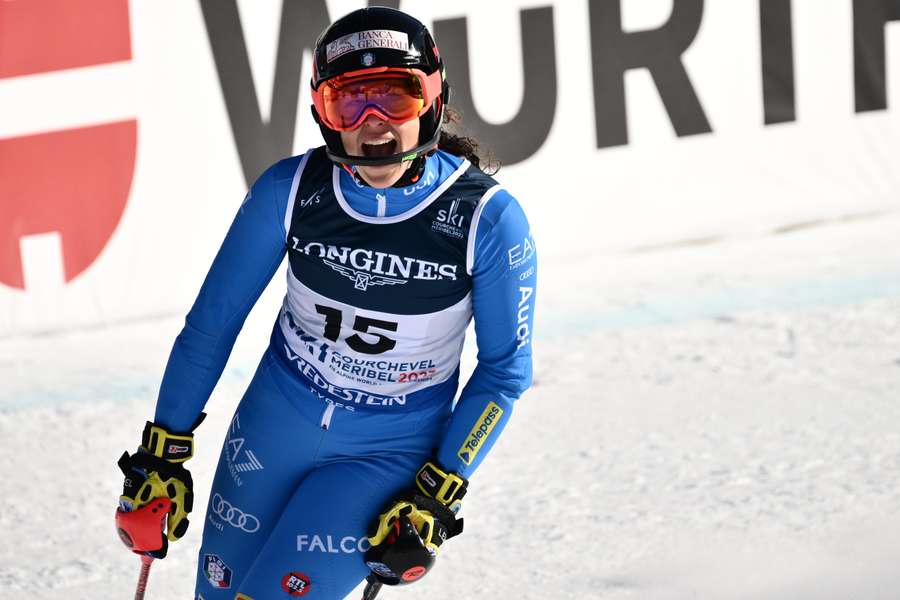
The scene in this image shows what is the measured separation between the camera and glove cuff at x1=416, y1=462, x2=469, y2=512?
2.64m

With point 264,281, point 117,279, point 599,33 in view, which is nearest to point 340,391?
point 264,281

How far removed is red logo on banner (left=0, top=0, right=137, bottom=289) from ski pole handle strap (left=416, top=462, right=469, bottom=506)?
3576 millimetres

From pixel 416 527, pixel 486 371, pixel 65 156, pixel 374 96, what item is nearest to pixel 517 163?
pixel 65 156

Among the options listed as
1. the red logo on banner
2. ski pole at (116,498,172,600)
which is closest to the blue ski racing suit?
ski pole at (116,498,172,600)

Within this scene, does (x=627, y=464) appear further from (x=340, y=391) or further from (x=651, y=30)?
(x=651, y=30)

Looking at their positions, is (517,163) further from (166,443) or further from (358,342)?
(166,443)

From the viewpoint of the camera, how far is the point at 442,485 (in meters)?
2.64

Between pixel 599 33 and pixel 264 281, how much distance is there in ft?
13.3

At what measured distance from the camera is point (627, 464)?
4.44 meters

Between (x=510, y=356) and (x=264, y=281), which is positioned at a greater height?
(x=264, y=281)

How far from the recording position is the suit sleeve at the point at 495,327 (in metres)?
2.63

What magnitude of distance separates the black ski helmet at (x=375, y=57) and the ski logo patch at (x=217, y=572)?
888 millimetres

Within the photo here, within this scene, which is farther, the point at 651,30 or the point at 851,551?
the point at 651,30

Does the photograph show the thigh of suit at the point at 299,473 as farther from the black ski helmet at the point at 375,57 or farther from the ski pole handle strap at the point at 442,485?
the black ski helmet at the point at 375,57
